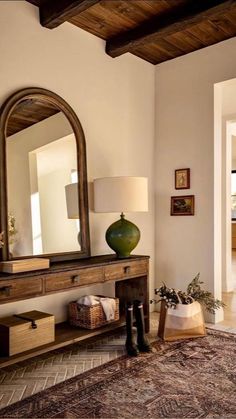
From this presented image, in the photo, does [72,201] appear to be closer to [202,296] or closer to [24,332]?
[24,332]

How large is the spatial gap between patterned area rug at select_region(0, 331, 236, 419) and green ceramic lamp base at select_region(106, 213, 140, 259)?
88cm

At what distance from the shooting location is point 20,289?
242 cm

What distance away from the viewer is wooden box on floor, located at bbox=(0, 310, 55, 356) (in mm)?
2502

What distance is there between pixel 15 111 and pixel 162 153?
5.93 feet

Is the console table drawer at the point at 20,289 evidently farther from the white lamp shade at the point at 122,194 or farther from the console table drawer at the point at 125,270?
the white lamp shade at the point at 122,194

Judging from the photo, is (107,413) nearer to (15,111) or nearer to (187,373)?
(187,373)

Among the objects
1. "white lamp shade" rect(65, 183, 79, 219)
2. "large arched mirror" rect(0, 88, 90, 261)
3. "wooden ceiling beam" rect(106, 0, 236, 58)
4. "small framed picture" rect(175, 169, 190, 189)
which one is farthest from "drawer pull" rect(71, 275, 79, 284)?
"wooden ceiling beam" rect(106, 0, 236, 58)

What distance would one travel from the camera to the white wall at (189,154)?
3770 millimetres

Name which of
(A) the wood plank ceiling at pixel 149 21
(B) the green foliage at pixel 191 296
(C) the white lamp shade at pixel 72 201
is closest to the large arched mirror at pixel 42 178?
(C) the white lamp shade at pixel 72 201

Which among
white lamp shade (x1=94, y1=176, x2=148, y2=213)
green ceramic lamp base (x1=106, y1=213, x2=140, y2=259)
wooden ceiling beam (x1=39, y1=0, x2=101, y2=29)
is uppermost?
wooden ceiling beam (x1=39, y1=0, x2=101, y2=29)

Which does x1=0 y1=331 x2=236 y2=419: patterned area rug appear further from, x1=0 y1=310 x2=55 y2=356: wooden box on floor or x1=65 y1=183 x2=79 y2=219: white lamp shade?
x1=65 y1=183 x2=79 y2=219: white lamp shade

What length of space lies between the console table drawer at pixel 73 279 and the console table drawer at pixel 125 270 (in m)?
0.09

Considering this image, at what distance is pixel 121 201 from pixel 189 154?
1.19 meters

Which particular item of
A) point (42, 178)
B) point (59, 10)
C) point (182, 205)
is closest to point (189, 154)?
point (182, 205)
